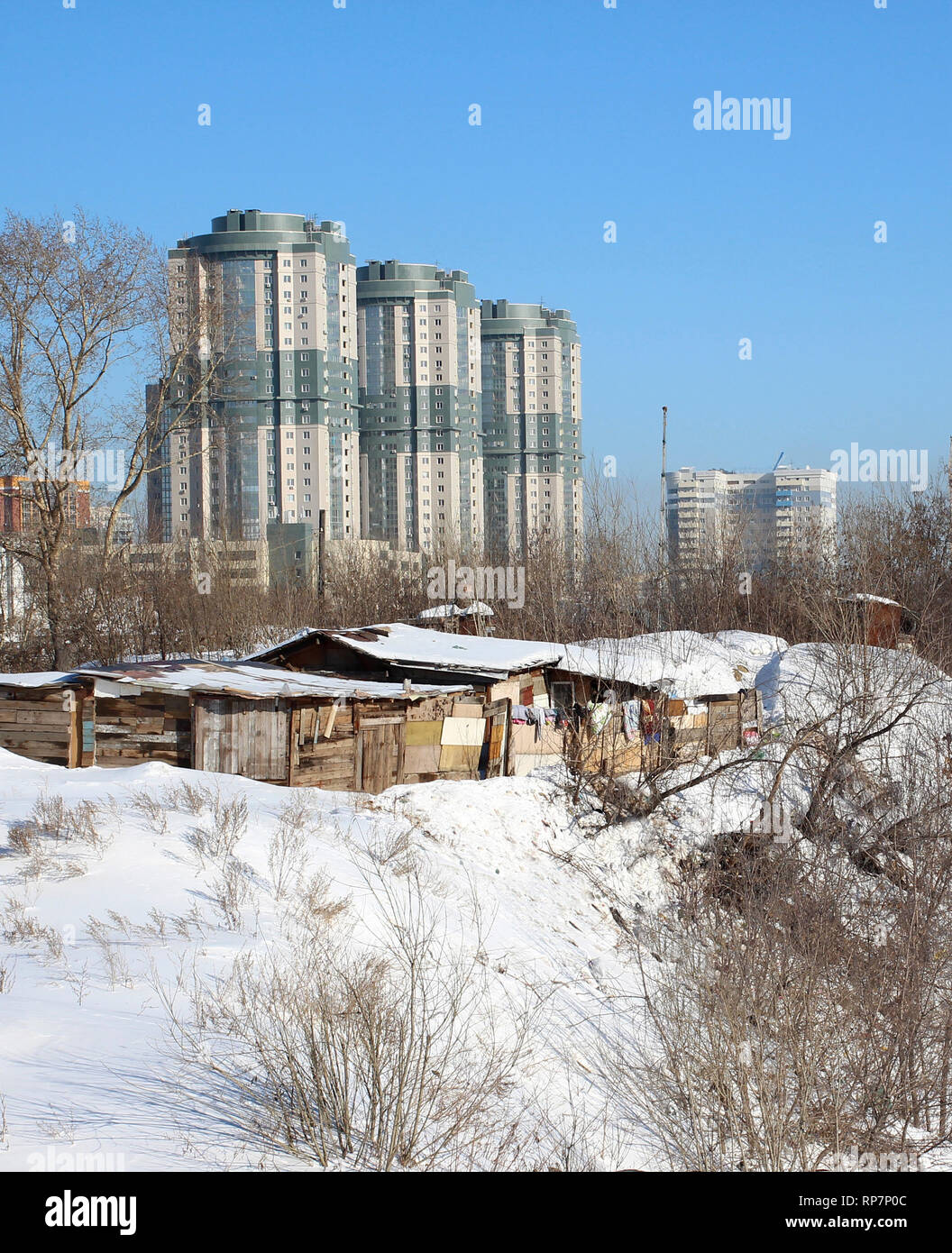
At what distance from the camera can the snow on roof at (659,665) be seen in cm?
1554

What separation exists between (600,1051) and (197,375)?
23.2 m

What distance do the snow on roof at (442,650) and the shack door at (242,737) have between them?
3.02 m

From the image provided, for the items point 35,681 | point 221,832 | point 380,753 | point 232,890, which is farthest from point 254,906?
point 35,681

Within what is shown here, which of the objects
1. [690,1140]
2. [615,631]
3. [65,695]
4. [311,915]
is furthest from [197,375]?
[690,1140]

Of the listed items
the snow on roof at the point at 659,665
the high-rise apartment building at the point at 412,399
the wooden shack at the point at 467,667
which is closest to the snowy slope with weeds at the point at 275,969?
the wooden shack at the point at 467,667

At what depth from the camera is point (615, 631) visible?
20.6m

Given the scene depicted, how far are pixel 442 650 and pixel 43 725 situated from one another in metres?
5.70

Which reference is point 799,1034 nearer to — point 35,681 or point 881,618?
point 35,681

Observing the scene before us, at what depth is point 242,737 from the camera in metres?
12.3

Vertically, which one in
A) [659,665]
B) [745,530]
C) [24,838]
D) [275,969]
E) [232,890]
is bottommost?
[232,890]

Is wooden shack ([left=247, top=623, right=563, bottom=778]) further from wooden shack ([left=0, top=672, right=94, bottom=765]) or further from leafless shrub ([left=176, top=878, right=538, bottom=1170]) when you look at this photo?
leafless shrub ([left=176, top=878, right=538, bottom=1170])

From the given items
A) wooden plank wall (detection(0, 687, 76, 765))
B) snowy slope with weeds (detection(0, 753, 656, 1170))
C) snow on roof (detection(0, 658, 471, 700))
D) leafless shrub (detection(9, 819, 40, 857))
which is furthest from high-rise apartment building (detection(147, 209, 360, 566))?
leafless shrub (detection(9, 819, 40, 857))
